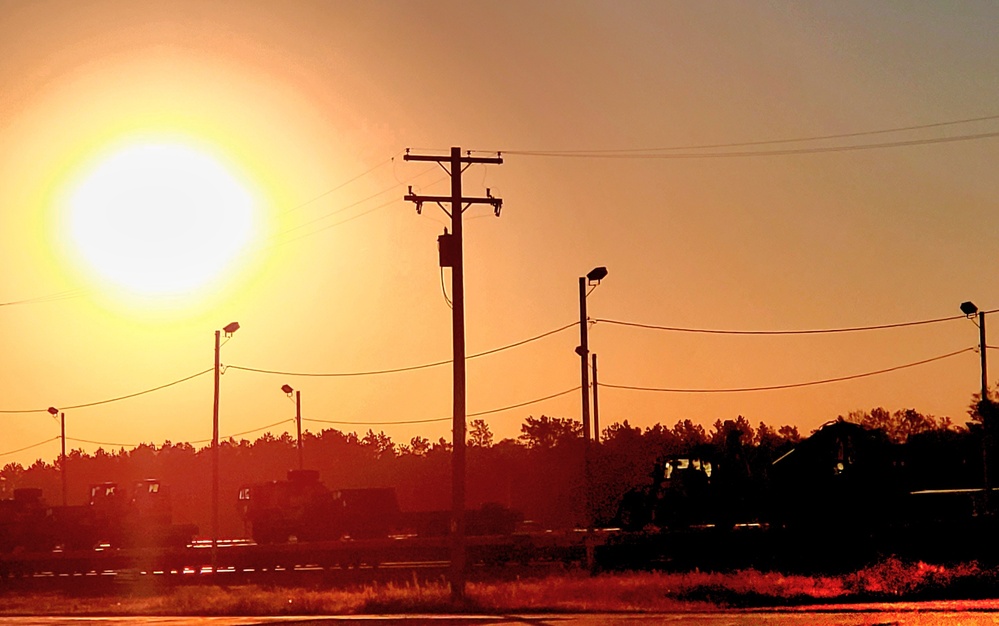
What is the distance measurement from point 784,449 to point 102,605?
76.9ft

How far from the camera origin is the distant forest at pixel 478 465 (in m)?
66.8

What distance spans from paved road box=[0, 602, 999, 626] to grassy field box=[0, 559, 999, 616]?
2.21 m

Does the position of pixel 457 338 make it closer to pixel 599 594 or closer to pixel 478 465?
pixel 599 594

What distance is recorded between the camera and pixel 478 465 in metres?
111

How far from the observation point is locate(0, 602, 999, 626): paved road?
21781 millimetres

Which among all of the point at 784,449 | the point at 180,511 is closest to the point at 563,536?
the point at 784,449

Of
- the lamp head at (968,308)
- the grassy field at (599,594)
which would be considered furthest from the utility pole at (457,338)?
the lamp head at (968,308)

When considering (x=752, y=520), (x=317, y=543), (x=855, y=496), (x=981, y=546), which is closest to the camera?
(x=981, y=546)

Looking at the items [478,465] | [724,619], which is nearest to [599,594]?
[724,619]

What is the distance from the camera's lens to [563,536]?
40.7 m

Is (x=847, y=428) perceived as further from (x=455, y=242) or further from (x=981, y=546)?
(x=455, y=242)

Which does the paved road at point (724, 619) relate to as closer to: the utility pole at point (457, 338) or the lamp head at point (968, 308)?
the utility pole at point (457, 338)

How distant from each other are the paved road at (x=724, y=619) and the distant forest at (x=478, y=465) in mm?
13874

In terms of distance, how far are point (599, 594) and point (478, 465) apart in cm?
7935
